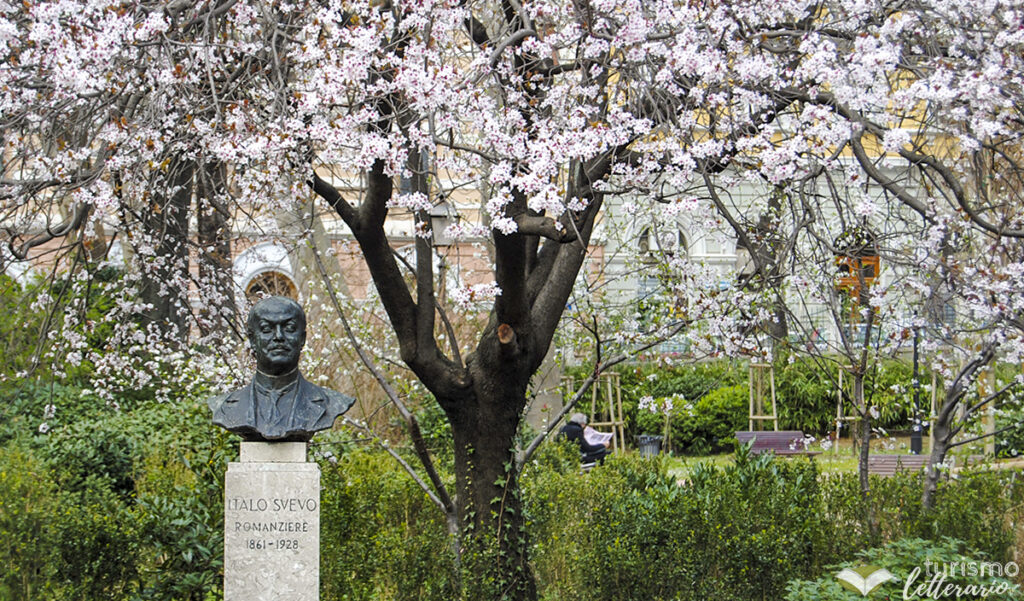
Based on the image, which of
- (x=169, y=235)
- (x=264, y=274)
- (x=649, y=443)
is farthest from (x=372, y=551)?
(x=264, y=274)

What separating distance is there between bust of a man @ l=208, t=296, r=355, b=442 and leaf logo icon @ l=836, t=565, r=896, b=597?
8.35 ft

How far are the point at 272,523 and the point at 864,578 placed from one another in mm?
2852

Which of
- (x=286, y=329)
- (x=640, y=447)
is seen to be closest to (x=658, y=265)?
(x=286, y=329)

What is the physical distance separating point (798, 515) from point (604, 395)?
9.35m

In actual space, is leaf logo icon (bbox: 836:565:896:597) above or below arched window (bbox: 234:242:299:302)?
below

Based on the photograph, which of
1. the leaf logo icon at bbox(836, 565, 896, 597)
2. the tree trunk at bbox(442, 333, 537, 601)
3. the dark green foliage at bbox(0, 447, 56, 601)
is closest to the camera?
the leaf logo icon at bbox(836, 565, 896, 597)

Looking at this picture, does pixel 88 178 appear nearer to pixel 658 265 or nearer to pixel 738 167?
pixel 738 167

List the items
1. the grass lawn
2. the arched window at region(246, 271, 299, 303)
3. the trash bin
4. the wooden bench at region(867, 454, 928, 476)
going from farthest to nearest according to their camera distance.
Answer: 1. the trash bin
2. the grass lawn
3. the wooden bench at region(867, 454, 928, 476)
4. the arched window at region(246, 271, 299, 303)

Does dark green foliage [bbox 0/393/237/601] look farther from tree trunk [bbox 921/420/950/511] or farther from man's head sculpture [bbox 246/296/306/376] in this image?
tree trunk [bbox 921/420/950/511]

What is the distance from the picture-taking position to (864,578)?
16.0 ft

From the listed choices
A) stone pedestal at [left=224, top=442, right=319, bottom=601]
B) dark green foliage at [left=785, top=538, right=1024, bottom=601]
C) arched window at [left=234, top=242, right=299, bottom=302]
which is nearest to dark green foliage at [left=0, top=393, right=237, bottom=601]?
stone pedestal at [left=224, top=442, right=319, bottom=601]

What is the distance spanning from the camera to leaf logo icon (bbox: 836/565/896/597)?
4723 mm

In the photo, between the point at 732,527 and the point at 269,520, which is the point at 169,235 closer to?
the point at 269,520

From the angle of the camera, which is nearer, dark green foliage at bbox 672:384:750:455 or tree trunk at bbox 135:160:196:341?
tree trunk at bbox 135:160:196:341
